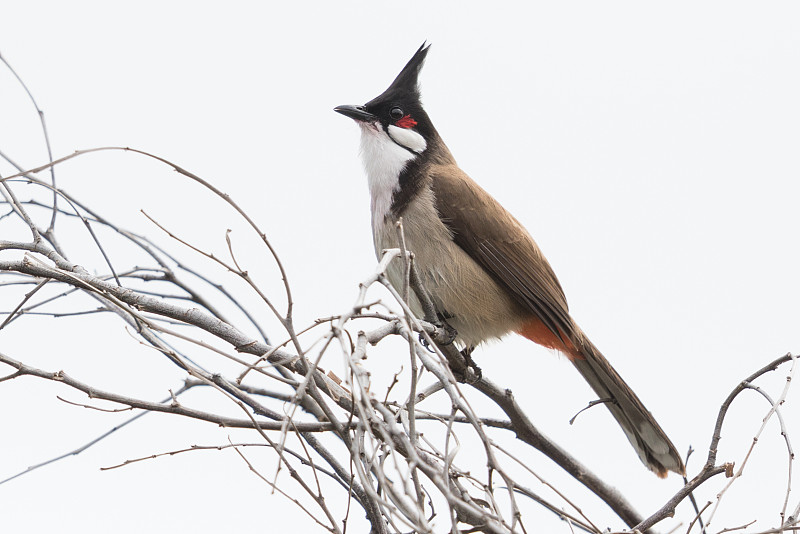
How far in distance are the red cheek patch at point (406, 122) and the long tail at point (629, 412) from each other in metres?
1.28

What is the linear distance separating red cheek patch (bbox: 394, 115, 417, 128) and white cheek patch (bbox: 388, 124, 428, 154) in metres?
0.03

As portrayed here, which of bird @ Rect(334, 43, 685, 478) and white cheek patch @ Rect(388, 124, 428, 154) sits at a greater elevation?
white cheek patch @ Rect(388, 124, 428, 154)

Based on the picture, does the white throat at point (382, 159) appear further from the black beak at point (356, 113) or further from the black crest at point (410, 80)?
the black crest at point (410, 80)

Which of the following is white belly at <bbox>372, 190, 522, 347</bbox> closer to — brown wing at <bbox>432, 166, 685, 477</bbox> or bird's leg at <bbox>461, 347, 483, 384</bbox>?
brown wing at <bbox>432, 166, 685, 477</bbox>

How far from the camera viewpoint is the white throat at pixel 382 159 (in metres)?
3.69

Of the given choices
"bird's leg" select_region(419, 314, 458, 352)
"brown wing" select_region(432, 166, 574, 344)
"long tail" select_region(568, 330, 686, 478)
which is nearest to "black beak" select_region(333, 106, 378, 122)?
"brown wing" select_region(432, 166, 574, 344)

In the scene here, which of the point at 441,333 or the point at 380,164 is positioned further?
the point at 380,164

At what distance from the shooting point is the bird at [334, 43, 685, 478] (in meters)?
3.45

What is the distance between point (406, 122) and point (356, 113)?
0.80 feet

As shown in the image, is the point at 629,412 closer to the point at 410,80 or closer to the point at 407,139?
the point at 407,139

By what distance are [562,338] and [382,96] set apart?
1.47 metres

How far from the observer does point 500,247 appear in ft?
11.8

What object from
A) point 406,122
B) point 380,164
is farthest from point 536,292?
point 406,122

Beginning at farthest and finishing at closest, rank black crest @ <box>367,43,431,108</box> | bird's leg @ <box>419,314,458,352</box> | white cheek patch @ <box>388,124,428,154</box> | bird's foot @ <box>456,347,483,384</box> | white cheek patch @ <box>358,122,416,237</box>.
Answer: black crest @ <box>367,43,431,108</box>, white cheek patch @ <box>388,124,428,154</box>, white cheek patch @ <box>358,122,416,237</box>, bird's foot @ <box>456,347,483,384</box>, bird's leg @ <box>419,314,458,352</box>
